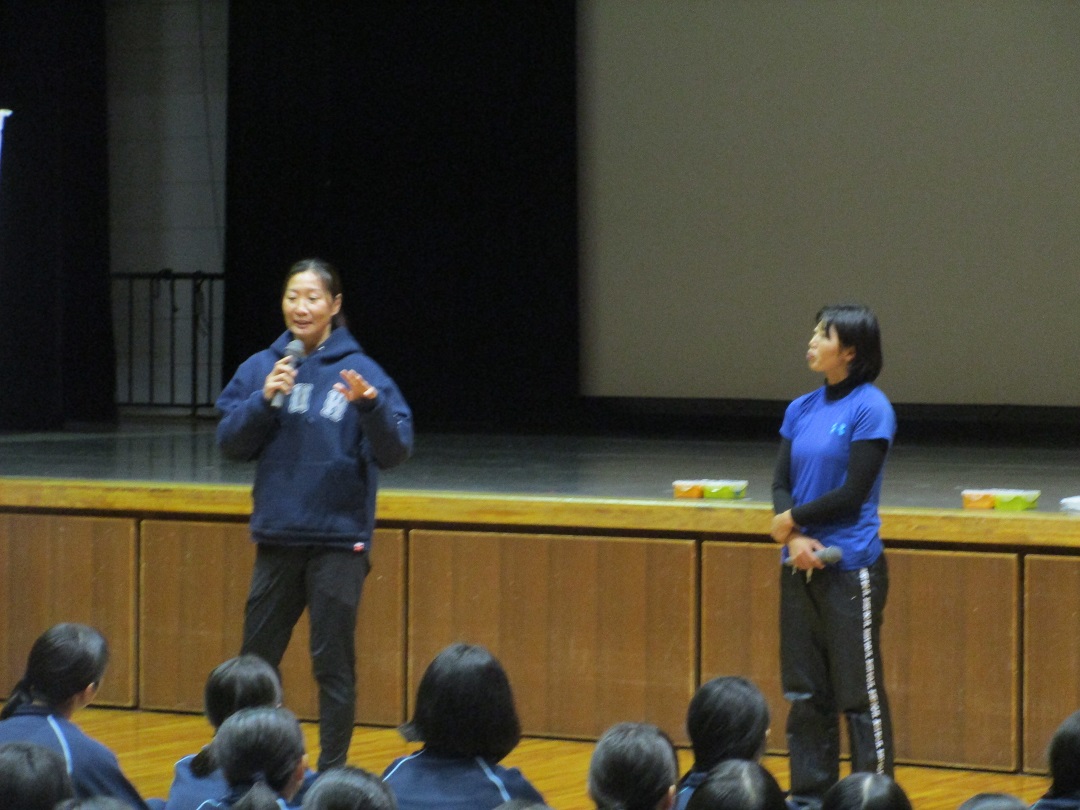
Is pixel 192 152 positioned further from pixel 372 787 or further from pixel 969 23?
pixel 372 787

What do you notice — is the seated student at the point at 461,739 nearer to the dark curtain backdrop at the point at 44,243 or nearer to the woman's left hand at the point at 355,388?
the woman's left hand at the point at 355,388

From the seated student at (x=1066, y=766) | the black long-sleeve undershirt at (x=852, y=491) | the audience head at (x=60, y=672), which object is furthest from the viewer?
the black long-sleeve undershirt at (x=852, y=491)

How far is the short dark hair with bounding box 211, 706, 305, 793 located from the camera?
8.09 feet

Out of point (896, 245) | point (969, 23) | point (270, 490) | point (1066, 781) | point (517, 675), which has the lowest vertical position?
point (517, 675)

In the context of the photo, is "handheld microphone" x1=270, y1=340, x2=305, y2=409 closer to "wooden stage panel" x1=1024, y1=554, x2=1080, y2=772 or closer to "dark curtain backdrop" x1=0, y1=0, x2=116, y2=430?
"wooden stage panel" x1=1024, y1=554, x2=1080, y2=772

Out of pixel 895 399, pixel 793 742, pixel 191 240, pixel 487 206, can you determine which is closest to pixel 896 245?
pixel 895 399

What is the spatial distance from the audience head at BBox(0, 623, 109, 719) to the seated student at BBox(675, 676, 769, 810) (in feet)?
3.59

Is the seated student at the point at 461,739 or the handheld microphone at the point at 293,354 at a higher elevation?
the handheld microphone at the point at 293,354

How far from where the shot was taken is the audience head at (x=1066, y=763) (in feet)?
8.32

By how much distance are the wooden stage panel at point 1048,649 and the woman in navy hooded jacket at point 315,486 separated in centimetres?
182

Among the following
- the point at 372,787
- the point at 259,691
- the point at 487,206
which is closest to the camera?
the point at 372,787

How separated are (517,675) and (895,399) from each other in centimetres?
452

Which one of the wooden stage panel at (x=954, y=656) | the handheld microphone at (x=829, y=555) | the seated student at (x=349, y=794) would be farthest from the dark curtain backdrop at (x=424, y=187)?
the seated student at (x=349, y=794)

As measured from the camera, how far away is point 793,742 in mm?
3809
